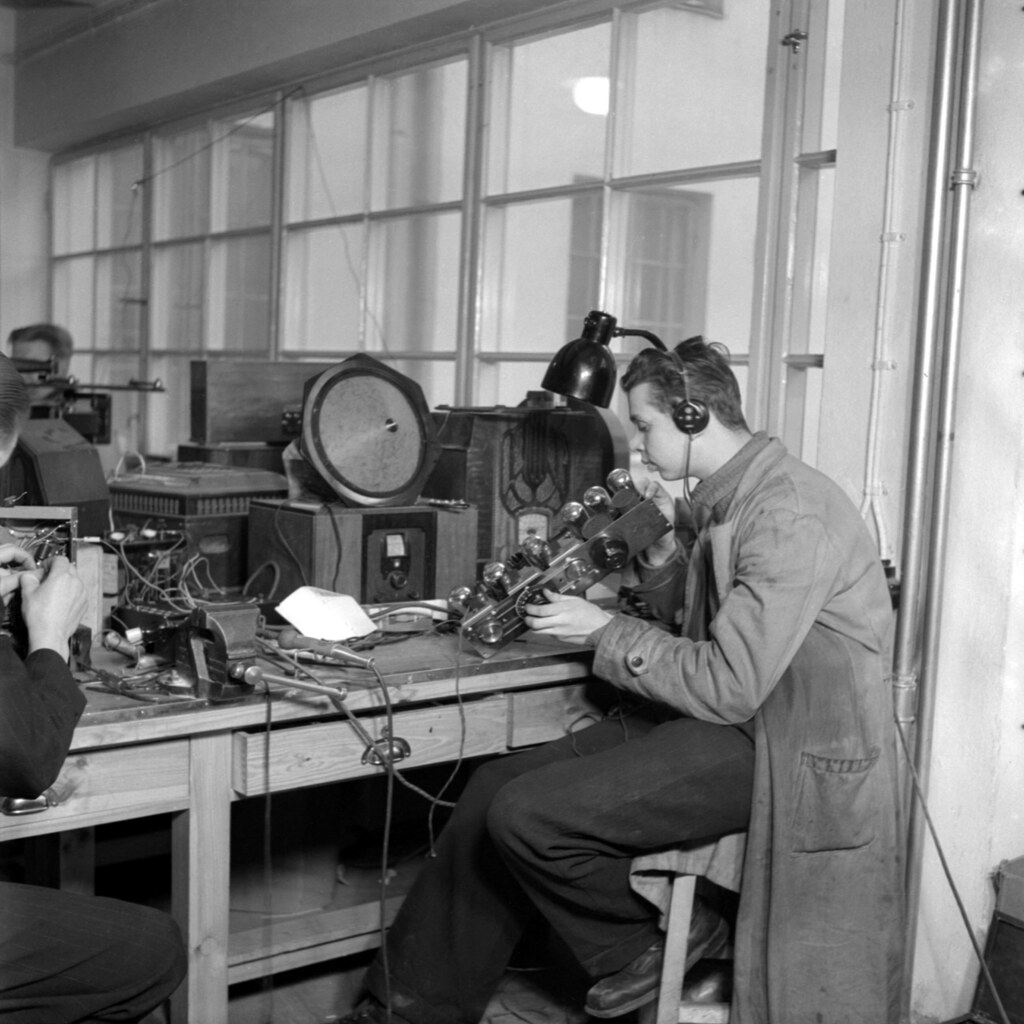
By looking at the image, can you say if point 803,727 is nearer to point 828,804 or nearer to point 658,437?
point 828,804

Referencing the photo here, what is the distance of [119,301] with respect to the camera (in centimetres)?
659

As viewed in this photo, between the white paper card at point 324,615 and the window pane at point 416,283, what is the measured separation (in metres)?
2.11

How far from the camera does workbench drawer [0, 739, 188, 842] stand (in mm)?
1882

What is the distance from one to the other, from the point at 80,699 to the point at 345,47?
3343 mm

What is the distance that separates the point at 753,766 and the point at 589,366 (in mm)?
901

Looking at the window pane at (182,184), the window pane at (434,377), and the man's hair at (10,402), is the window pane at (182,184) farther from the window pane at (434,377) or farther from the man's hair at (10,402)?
Answer: the man's hair at (10,402)

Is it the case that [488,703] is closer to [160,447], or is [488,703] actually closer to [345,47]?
[345,47]

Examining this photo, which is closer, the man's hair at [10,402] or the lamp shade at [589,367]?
the man's hair at [10,402]

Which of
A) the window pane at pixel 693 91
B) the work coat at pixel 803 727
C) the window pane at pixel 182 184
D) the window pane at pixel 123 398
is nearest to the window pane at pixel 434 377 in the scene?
the window pane at pixel 693 91

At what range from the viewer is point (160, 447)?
627 centimetres

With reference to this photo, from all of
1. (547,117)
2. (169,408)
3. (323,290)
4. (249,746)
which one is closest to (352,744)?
(249,746)

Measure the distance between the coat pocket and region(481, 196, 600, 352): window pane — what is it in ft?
6.40

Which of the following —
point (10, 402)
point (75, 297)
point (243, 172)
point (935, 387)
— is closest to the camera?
point (10, 402)

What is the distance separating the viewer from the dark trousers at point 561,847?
214 cm
